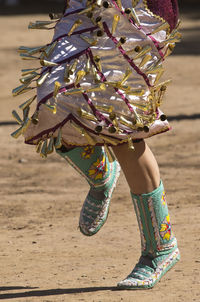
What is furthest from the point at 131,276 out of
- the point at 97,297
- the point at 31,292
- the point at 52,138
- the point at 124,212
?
the point at 124,212

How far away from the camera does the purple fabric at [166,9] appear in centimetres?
343

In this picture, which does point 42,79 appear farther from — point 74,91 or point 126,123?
point 126,123

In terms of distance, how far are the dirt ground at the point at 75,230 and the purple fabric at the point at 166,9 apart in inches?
42.5

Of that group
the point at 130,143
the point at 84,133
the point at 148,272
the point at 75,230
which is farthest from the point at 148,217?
the point at 75,230

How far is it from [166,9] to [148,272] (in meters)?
1.07

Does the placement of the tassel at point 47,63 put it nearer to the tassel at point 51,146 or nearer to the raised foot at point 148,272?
the tassel at point 51,146

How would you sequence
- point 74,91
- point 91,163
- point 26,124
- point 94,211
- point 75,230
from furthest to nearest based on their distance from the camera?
point 75,230, point 94,211, point 91,163, point 26,124, point 74,91

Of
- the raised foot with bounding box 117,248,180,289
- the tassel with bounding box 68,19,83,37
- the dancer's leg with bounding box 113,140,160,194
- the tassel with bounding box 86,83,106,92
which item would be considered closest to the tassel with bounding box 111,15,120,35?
the tassel with bounding box 68,19,83,37

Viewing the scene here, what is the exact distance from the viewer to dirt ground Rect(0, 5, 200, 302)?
3.54 meters

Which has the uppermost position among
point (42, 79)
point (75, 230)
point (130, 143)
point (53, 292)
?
point (42, 79)

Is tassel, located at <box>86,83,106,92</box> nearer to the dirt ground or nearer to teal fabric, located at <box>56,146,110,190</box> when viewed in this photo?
teal fabric, located at <box>56,146,110,190</box>

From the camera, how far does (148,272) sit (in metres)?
3.48

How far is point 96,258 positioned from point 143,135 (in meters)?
0.85

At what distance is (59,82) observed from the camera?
Result: 128 inches
